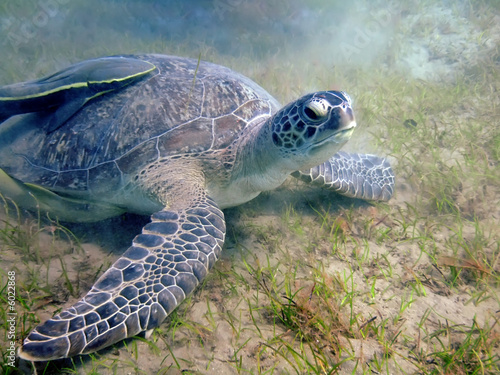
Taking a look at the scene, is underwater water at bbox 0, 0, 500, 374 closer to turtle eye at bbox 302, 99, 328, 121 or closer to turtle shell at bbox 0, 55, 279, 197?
turtle shell at bbox 0, 55, 279, 197

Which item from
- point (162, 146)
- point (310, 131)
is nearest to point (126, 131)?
point (162, 146)

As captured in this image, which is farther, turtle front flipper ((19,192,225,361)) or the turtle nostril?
the turtle nostril

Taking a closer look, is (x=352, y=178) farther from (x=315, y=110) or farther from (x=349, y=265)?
(x=315, y=110)

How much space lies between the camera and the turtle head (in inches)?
73.3

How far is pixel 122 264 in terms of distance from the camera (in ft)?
5.53

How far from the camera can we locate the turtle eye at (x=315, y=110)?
73.5 inches

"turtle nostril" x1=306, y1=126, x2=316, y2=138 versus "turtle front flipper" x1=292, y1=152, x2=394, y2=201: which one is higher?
"turtle nostril" x1=306, y1=126, x2=316, y2=138

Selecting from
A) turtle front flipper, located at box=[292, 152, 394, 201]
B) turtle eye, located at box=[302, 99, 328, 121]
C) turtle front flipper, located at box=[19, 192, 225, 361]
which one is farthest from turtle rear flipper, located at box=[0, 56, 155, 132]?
turtle front flipper, located at box=[292, 152, 394, 201]

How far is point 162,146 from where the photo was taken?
2389 mm

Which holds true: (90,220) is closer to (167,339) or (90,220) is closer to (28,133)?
(28,133)

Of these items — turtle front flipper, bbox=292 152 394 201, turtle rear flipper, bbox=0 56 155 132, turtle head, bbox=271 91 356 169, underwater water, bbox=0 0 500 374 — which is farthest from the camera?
turtle front flipper, bbox=292 152 394 201

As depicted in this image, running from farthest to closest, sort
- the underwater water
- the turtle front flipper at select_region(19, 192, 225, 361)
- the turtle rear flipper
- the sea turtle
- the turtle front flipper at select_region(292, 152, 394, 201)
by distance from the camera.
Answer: the turtle front flipper at select_region(292, 152, 394, 201) < the turtle rear flipper < the sea turtle < the underwater water < the turtle front flipper at select_region(19, 192, 225, 361)

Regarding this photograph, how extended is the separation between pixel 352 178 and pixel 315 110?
1074mm

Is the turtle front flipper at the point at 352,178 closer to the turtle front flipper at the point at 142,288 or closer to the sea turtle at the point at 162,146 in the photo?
the sea turtle at the point at 162,146
